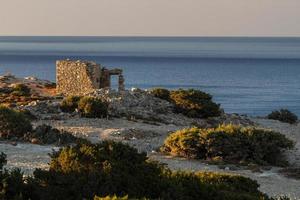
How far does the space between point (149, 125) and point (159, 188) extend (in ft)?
60.9

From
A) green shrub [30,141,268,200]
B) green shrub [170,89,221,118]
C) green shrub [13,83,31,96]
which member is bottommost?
green shrub [13,83,31,96]

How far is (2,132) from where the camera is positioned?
72.6ft

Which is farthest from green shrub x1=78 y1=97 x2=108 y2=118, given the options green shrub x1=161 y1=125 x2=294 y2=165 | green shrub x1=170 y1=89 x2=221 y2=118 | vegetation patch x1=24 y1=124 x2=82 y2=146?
green shrub x1=161 y1=125 x2=294 y2=165

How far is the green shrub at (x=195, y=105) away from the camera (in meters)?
35.7

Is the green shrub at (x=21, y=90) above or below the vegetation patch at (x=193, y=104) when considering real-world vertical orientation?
below

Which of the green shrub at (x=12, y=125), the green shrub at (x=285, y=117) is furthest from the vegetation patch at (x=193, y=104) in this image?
the green shrub at (x=12, y=125)

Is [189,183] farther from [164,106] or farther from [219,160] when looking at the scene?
[164,106]

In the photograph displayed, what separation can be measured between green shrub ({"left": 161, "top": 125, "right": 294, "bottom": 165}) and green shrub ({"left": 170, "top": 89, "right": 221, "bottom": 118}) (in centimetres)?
1434

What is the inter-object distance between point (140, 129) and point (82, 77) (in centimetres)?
1882

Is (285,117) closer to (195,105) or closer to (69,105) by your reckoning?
(195,105)

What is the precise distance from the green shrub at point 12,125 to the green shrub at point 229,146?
17.0 feet

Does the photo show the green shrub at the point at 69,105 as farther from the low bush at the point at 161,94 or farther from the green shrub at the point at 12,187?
the green shrub at the point at 12,187

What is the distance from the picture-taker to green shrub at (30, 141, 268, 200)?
10312 mm

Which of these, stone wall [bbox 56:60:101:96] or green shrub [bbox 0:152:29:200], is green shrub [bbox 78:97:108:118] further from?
green shrub [bbox 0:152:29:200]
